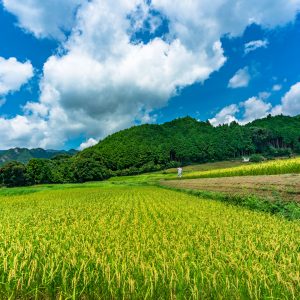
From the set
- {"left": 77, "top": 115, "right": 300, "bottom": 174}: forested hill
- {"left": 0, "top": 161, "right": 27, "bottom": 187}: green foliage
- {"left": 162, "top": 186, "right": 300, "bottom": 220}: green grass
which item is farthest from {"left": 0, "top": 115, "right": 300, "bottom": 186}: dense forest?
{"left": 162, "top": 186, "right": 300, "bottom": 220}: green grass

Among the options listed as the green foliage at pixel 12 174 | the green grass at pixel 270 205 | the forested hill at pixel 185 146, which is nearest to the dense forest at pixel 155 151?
the forested hill at pixel 185 146

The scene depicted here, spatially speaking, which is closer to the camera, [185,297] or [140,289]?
[185,297]

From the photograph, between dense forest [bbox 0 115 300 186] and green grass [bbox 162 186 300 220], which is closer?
green grass [bbox 162 186 300 220]

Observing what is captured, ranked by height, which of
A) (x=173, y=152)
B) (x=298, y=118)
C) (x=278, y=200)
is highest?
(x=298, y=118)

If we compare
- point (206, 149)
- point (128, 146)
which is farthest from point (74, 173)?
point (206, 149)

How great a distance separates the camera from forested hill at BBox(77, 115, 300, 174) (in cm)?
12900

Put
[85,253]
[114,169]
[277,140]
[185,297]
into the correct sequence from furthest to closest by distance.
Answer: [277,140] < [114,169] < [85,253] < [185,297]

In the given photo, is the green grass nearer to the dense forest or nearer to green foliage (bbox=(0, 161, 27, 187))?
green foliage (bbox=(0, 161, 27, 187))

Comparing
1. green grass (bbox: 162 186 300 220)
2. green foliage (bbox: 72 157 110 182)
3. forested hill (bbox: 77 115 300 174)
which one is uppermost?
forested hill (bbox: 77 115 300 174)

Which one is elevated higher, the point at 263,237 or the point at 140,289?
the point at 140,289

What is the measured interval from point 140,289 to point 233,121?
19875 centimetres

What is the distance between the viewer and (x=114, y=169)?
128250mm

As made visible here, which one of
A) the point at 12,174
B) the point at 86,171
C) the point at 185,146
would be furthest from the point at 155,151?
the point at 12,174

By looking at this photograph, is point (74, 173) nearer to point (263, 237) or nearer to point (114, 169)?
point (114, 169)
